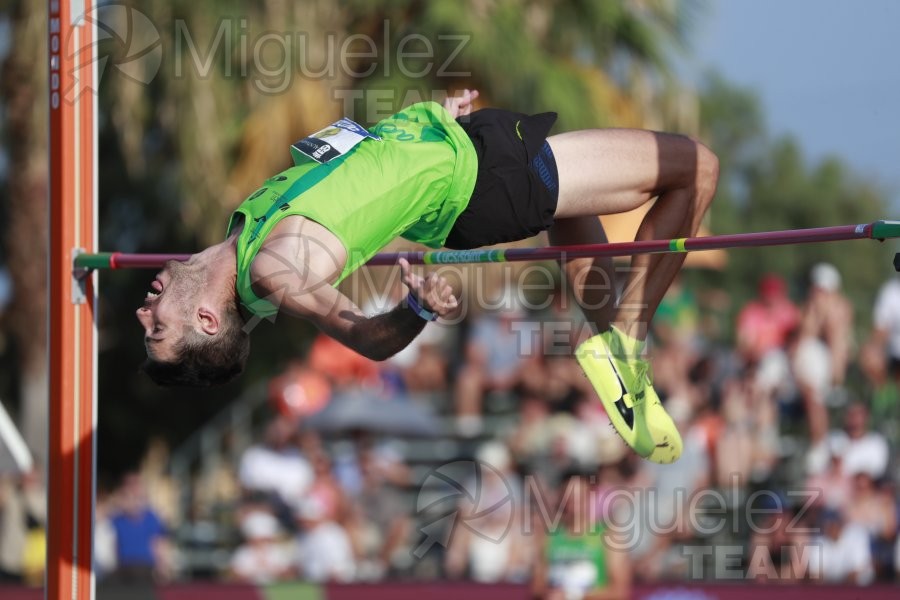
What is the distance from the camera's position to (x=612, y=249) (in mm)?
3812

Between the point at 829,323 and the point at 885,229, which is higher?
the point at 885,229

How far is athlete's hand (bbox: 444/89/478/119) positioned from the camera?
407 centimetres

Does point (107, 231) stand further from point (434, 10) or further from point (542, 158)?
point (542, 158)

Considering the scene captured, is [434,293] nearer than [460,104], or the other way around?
[434,293]

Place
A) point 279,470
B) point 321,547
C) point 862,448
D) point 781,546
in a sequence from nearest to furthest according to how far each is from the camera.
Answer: point 781,546
point 862,448
point 321,547
point 279,470

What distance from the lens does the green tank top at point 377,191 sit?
3615mm

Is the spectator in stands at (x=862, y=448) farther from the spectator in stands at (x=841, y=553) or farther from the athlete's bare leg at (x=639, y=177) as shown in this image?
the athlete's bare leg at (x=639, y=177)

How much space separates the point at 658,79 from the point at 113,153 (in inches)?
209

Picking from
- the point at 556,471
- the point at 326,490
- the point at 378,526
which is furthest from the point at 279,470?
the point at 556,471

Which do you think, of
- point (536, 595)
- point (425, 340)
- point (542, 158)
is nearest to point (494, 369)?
point (425, 340)

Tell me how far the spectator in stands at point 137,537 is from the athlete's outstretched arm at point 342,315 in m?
5.33

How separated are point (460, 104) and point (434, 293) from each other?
1.02 metres

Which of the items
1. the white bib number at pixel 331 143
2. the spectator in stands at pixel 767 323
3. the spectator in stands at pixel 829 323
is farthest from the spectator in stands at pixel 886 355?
the white bib number at pixel 331 143
